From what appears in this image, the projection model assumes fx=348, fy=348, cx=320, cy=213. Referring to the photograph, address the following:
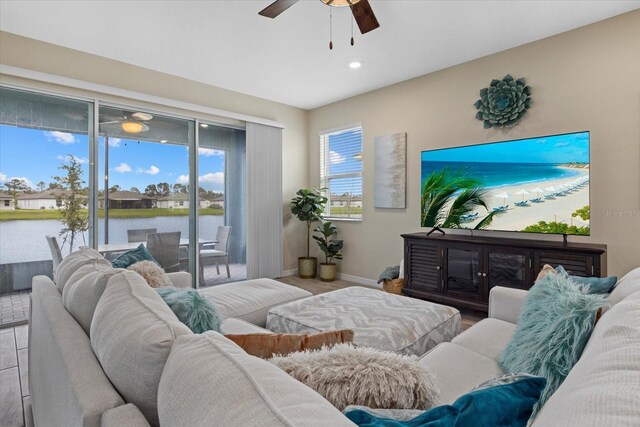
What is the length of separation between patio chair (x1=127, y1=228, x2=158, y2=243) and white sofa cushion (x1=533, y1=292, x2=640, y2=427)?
4219mm

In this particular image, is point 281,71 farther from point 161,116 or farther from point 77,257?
point 77,257

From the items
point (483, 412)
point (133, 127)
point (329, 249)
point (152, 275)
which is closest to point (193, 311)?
point (152, 275)

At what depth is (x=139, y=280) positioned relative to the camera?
1187 millimetres

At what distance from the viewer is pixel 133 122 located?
4.00m

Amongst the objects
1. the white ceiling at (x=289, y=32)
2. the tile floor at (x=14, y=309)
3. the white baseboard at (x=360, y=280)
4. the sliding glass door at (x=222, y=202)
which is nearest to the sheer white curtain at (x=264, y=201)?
the sliding glass door at (x=222, y=202)

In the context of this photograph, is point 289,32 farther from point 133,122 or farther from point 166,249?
point 166,249

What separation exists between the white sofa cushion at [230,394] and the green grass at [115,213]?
3674mm

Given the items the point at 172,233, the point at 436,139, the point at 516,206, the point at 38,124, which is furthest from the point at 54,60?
the point at 516,206

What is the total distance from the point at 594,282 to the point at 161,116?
14.3 ft

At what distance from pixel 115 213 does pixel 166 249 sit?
70 cm

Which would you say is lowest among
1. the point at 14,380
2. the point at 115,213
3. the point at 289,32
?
the point at 14,380

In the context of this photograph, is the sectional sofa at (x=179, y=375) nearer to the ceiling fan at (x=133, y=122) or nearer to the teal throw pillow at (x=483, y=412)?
the teal throw pillow at (x=483, y=412)

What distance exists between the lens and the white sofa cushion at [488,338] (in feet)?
5.35

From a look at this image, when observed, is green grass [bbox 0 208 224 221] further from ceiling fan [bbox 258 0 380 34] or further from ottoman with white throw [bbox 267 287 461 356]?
ceiling fan [bbox 258 0 380 34]
